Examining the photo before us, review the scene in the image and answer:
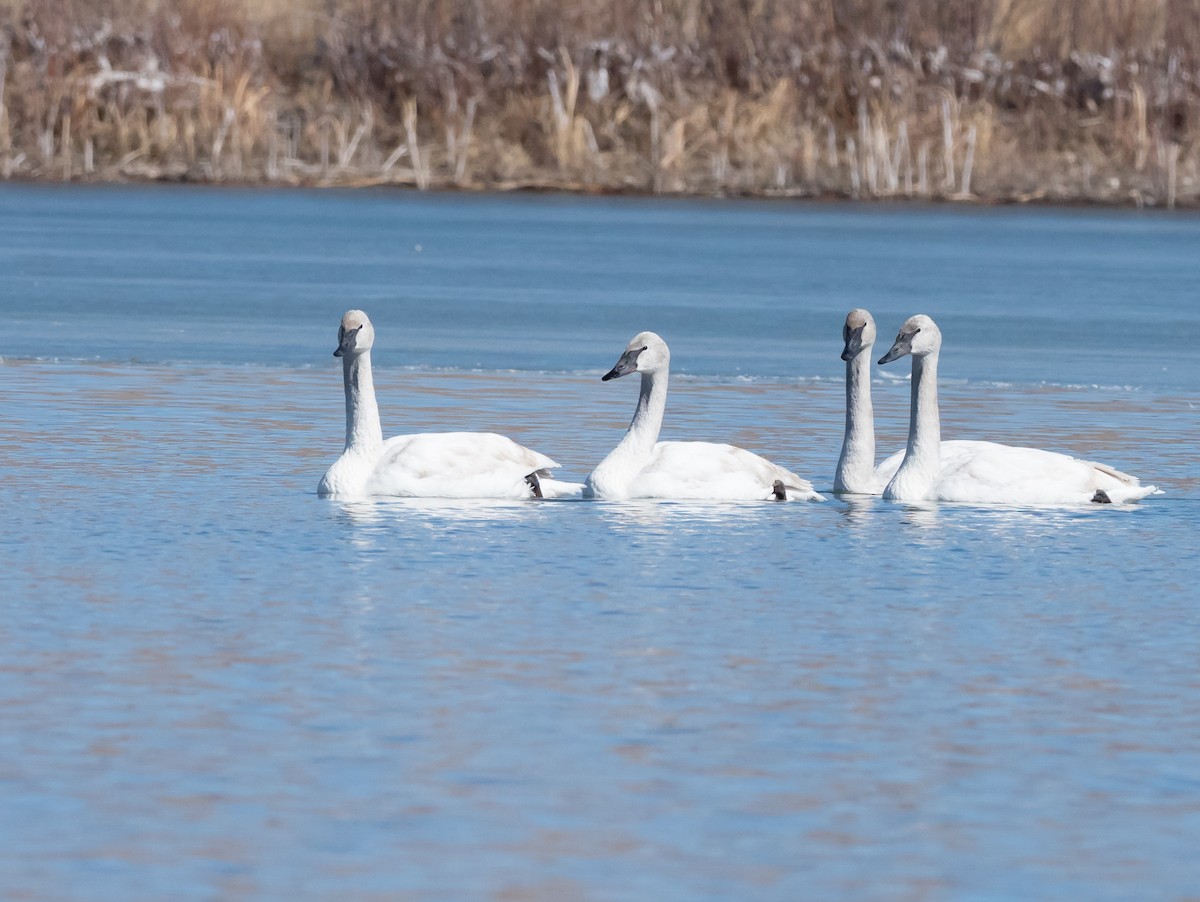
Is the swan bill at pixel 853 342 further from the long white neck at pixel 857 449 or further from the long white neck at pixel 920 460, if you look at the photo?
the long white neck at pixel 920 460

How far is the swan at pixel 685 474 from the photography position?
12.5 meters

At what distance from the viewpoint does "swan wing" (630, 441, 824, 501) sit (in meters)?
12.5

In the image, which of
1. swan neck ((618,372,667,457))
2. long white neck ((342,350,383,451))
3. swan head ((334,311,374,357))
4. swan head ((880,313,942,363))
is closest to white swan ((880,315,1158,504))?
swan head ((880,313,942,363))

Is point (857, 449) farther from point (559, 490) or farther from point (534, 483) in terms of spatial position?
point (534, 483)

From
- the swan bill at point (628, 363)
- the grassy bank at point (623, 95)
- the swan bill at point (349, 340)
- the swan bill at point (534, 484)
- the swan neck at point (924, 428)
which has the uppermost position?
the grassy bank at point (623, 95)

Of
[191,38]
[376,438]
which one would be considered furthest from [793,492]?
[191,38]

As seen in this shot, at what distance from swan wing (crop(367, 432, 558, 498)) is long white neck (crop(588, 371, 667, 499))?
0.31 metres

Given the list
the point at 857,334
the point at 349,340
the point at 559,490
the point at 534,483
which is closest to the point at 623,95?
the point at 857,334

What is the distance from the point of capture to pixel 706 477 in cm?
1251

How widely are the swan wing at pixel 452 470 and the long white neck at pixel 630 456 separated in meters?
0.31

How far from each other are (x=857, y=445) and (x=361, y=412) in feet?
7.98

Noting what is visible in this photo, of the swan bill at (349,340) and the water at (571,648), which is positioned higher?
the swan bill at (349,340)

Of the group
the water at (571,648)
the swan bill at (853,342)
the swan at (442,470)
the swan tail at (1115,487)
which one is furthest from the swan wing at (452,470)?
the swan tail at (1115,487)

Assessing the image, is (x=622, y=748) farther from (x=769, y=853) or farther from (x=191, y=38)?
(x=191, y=38)
